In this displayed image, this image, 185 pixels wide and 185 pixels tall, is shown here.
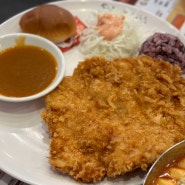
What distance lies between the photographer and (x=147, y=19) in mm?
3396

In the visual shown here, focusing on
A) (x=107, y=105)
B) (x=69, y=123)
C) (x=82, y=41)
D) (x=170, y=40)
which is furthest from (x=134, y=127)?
(x=82, y=41)

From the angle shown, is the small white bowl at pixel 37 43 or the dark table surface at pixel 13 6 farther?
the dark table surface at pixel 13 6

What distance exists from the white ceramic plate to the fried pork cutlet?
136 mm

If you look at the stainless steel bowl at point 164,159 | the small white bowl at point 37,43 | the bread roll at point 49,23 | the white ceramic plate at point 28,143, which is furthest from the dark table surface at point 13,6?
the stainless steel bowl at point 164,159

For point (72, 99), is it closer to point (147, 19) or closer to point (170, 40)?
point (170, 40)

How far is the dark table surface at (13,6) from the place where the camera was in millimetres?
3902

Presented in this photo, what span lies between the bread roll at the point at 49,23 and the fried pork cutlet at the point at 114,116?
547 mm

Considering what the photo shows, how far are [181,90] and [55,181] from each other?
1192mm

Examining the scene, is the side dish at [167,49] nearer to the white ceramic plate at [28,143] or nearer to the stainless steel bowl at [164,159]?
the white ceramic plate at [28,143]

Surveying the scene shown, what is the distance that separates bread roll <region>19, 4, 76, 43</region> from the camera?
10.1 ft

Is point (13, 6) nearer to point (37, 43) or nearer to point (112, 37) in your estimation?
point (37, 43)

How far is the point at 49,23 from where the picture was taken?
10.0ft

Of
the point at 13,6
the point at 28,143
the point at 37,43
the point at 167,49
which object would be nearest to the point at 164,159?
the point at 28,143

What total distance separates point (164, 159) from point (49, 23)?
168cm
